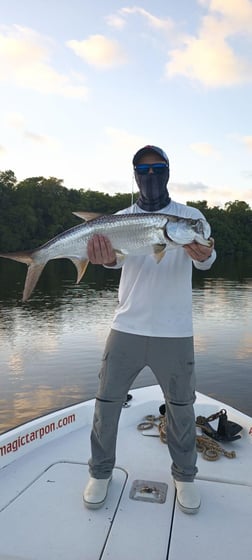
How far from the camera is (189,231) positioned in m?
3.31

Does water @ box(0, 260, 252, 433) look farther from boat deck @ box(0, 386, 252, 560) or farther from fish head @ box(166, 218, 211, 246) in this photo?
fish head @ box(166, 218, 211, 246)

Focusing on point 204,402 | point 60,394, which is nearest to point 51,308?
point 60,394

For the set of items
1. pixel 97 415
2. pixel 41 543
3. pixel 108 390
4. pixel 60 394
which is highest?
pixel 108 390

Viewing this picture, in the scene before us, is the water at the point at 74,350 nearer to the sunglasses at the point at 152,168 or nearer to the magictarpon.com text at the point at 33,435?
the magictarpon.com text at the point at 33,435

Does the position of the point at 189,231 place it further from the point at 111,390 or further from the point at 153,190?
the point at 111,390

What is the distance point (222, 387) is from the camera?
12.2 metres

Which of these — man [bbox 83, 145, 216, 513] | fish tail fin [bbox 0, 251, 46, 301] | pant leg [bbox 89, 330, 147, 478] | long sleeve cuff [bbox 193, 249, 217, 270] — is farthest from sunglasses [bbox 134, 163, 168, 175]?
pant leg [bbox 89, 330, 147, 478]

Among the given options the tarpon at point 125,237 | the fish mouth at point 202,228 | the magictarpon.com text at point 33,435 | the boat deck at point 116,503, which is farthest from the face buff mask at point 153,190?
the magictarpon.com text at point 33,435

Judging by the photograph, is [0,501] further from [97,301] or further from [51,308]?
[97,301]

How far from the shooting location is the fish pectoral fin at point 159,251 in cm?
346

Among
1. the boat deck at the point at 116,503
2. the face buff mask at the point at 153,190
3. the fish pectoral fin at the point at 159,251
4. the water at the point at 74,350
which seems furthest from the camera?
the water at the point at 74,350

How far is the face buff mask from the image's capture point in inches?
145

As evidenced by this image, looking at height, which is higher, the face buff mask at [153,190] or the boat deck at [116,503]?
the face buff mask at [153,190]

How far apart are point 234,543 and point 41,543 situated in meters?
1.34
